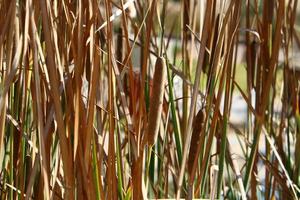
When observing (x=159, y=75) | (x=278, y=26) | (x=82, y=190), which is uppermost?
(x=278, y=26)

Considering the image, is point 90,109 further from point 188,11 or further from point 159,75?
point 188,11

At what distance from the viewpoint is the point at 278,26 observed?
91 centimetres

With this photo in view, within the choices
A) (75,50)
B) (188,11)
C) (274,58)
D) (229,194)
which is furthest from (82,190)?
(229,194)

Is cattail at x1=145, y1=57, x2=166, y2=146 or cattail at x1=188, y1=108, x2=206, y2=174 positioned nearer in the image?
cattail at x1=145, y1=57, x2=166, y2=146

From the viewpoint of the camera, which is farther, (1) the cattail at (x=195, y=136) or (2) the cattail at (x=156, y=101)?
(1) the cattail at (x=195, y=136)

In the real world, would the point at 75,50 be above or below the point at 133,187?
above

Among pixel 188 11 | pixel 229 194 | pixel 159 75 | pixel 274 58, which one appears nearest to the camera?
pixel 159 75

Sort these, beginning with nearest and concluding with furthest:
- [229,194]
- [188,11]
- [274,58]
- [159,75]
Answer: [159,75] → [274,58] → [188,11] → [229,194]

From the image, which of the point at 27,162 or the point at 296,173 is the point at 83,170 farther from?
the point at 296,173

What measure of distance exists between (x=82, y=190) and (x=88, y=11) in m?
0.21

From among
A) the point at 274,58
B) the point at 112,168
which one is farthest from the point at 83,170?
the point at 274,58

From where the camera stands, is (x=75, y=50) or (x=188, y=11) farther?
(x=188, y=11)

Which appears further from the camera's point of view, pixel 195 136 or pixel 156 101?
pixel 195 136

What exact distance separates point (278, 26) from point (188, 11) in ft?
0.84
